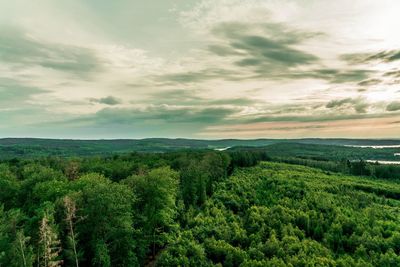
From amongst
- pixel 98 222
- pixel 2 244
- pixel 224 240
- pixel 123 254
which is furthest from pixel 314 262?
pixel 2 244

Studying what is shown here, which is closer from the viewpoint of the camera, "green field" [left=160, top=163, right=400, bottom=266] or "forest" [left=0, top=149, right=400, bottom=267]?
"forest" [left=0, top=149, right=400, bottom=267]

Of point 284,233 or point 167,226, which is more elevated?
point 167,226

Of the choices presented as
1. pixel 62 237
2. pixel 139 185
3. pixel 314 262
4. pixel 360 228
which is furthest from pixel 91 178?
pixel 360 228

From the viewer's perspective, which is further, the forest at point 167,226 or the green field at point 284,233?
the green field at point 284,233

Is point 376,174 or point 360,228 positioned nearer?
point 360,228

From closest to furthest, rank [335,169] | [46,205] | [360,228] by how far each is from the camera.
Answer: [46,205] < [360,228] < [335,169]

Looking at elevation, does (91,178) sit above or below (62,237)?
above

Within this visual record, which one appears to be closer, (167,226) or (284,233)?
(167,226)

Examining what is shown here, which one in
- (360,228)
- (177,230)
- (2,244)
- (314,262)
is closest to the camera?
(2,244)

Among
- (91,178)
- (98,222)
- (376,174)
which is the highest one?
(91,178)

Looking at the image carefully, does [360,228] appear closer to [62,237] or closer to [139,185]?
[139,185]
